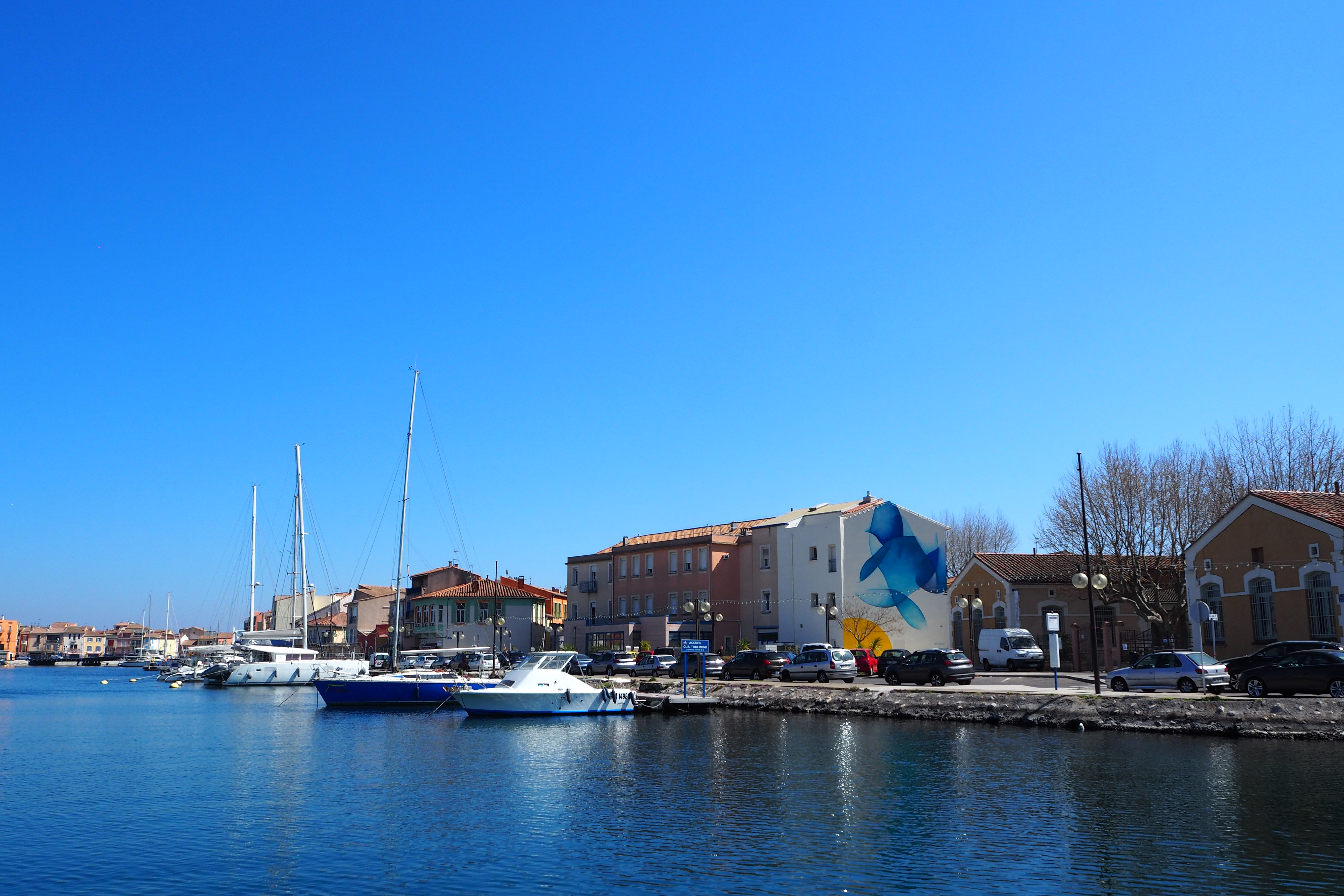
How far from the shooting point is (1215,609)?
43.4 metres

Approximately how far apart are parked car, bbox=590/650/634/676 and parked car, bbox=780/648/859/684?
12733 millimetres

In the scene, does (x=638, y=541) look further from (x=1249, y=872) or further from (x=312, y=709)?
(x=1249, y=872)

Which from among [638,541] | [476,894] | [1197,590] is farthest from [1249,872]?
[638,541]

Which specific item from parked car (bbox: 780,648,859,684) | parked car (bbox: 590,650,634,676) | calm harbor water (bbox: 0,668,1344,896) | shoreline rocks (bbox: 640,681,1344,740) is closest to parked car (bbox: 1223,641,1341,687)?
shoreline rocks (bbox: 640,681,1344,740)

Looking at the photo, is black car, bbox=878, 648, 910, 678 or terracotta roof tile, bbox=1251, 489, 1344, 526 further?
black car, bbox=878, 648, 910, 678

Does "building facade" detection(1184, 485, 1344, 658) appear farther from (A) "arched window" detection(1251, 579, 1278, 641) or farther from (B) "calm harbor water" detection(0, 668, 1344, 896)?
(B) "calm harbor water" detection(0, 668, 1344, 896)

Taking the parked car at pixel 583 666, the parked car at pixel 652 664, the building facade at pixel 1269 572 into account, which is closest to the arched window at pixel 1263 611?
the building facade at pixel 1269 572

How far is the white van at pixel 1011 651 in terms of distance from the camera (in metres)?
52.4

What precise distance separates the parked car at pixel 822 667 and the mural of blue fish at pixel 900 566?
19029 millimetres

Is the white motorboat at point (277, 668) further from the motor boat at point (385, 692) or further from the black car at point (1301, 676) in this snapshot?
the black car at point (1301, 676)

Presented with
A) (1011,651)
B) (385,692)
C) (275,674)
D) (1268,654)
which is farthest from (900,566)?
(275,674)

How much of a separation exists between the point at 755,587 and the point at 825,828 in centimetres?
5724

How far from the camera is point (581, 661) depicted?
61.8m

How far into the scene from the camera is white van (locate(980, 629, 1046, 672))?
2062 inches
